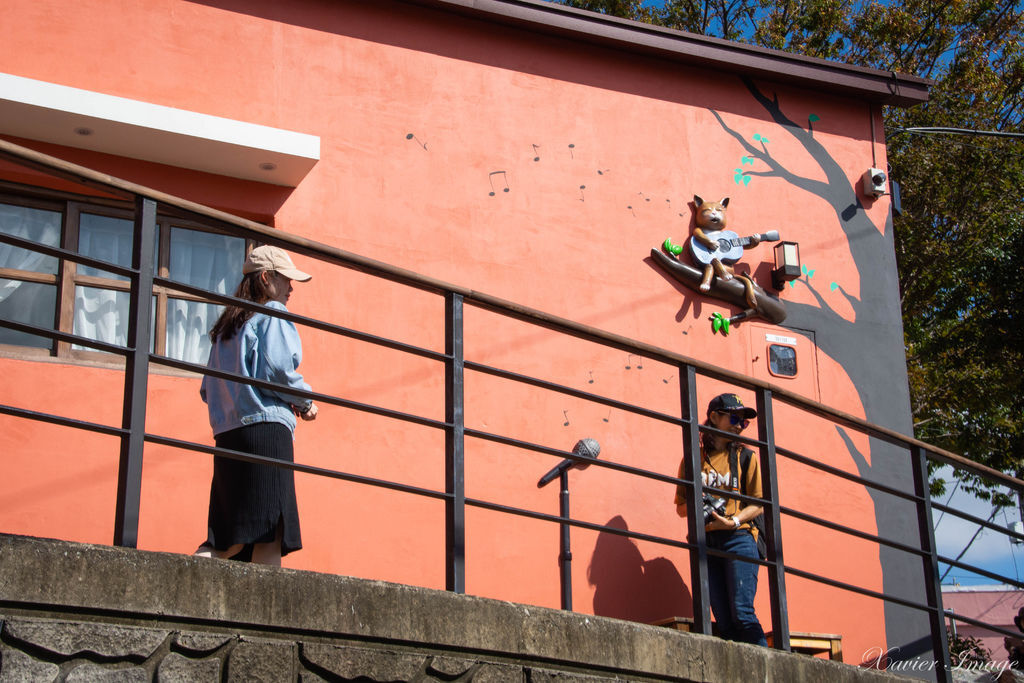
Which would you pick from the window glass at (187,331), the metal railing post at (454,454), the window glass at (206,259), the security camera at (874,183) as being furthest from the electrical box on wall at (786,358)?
the metal railing post at (454,454)

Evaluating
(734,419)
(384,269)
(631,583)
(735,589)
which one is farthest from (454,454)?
(631,583)

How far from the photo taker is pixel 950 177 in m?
17.8

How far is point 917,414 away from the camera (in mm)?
17859

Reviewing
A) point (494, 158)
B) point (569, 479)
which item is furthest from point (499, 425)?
point (494, 158)

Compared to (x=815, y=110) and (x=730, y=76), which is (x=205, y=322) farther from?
(x=815, y=110)

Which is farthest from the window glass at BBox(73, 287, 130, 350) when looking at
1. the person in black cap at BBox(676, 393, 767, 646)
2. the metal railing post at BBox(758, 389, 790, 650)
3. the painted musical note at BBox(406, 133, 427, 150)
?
the metal railing post at BBox(758, 389, 790, 650)

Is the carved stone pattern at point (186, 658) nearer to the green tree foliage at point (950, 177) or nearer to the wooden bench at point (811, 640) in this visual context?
the wooden bench at point (811, 640)

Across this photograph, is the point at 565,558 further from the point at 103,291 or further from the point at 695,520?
the point at 103,291

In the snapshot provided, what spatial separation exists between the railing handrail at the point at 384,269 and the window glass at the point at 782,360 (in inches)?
95.4

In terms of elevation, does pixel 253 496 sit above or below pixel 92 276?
below

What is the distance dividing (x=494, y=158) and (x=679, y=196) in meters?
1.49

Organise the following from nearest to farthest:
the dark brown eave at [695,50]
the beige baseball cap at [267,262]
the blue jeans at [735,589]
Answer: the beige baseball cap at [267,262] < the blue jeans at [735,589] < the dark brown eave at [695,50]

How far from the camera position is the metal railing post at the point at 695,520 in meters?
5.05

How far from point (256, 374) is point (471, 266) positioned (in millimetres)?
3375
